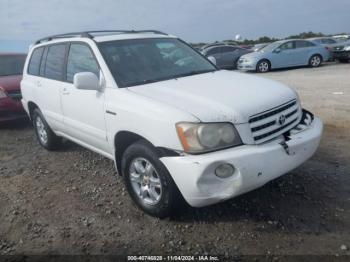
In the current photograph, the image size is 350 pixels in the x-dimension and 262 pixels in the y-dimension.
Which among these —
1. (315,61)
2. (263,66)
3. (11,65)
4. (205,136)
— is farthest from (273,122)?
(315,61)

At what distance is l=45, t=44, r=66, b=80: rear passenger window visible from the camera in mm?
4930

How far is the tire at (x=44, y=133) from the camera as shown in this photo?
568 cm

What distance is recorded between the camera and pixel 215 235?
3225 millimetres

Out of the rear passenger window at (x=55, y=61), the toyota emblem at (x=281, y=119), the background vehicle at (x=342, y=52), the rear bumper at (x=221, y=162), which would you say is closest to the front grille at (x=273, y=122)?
the toyota emblem at (x=281, y=119)

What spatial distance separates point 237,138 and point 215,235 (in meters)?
0.90

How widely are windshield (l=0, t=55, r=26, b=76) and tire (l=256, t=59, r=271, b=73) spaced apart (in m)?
10.9

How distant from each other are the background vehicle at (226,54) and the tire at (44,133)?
44.4ft

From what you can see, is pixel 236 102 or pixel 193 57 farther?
pixel 193 57

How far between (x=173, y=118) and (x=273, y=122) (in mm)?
943

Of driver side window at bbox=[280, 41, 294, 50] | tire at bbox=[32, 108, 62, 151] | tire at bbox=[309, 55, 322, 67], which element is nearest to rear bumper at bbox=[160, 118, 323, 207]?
tire at bbox=[32, 108, 62, 151]

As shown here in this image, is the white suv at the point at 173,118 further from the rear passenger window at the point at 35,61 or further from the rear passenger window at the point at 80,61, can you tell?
the rear passenger window at the point at 35,61

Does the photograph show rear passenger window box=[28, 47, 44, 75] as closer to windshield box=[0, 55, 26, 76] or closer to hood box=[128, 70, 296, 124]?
hood box=[128, 70, 296, 124]

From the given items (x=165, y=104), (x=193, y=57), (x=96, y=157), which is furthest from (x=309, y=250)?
(x=96, y=157)

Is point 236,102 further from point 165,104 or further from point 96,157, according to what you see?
point 96,157
